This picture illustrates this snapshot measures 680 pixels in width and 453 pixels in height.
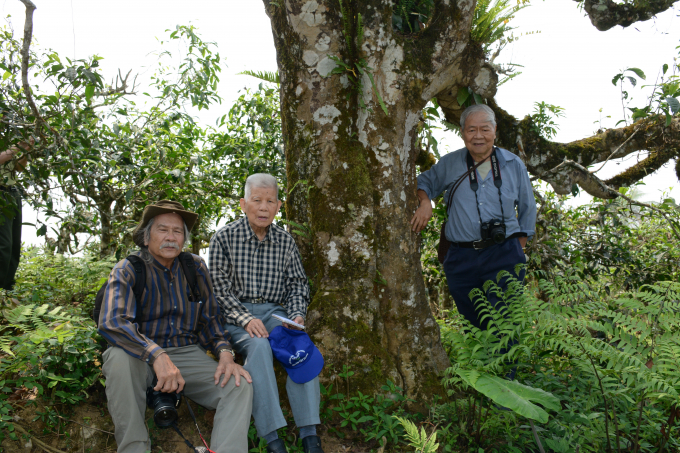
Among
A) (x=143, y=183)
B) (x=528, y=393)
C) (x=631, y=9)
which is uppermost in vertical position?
(x=631, y=9)

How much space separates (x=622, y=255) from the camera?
246 inches

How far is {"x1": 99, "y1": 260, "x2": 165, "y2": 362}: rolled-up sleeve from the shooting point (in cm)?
291

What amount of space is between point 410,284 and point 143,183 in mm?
3308

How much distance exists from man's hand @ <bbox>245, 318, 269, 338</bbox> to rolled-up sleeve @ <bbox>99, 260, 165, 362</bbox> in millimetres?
657

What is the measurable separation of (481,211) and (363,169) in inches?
48.0

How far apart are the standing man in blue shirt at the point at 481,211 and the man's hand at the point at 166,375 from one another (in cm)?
232

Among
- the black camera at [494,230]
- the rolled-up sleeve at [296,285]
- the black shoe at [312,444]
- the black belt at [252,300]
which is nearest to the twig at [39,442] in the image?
the black belt at [252,300]

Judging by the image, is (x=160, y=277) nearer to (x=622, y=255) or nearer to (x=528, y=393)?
(x=528, y=393)

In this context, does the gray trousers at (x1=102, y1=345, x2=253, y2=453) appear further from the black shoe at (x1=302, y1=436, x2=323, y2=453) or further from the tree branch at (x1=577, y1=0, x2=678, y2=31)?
the tree branch at (x1=577, y1=0, x2=678, y2=31)

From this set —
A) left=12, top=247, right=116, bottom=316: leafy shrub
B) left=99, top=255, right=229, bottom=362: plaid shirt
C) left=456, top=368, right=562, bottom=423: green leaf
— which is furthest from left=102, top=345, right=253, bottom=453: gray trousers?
left=12, top=247, right=116, bottom=316: leafy shrub

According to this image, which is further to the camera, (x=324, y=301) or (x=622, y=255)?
(x=622, y=255)

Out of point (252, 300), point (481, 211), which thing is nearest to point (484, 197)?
point (481, 211)

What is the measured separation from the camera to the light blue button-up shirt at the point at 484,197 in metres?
4.09

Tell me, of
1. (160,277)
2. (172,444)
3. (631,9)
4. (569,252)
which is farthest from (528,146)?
(172,444)
